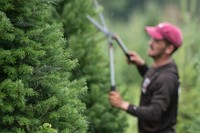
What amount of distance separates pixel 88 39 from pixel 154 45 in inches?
32.8

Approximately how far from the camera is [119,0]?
58.0 m

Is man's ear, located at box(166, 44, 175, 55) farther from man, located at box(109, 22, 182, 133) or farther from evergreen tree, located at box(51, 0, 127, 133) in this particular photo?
evergreen tree, located at box(51, 0, 127, 133)

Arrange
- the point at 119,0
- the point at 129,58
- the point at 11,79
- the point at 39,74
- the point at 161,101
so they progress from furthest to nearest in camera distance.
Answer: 1. the point at 119,0
2. the point at 129,58
3. the point at 161,101
4. the point at 39,74
5. the point at 11,79

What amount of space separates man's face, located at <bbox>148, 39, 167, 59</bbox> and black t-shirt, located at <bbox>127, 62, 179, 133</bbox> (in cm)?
20

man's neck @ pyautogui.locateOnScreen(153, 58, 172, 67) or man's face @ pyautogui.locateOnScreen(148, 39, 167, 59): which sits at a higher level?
man's face @ pyautogui.locateOnScreen(148, 39, 167, 59)

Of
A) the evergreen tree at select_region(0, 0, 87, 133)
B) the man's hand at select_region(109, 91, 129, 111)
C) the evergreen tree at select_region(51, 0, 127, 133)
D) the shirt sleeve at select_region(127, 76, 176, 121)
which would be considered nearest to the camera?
the evergreen tree at select_region(0, 0, 87, 133)

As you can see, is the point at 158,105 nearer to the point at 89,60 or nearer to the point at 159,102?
the point at 159,102

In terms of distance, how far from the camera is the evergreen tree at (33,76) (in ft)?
10.6

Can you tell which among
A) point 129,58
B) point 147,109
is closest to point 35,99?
point 147,109

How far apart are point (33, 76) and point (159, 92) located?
8.97 ft

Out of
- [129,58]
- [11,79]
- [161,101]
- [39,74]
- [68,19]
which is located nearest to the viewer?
[11,79]

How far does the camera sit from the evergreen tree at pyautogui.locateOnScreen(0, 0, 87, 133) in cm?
322

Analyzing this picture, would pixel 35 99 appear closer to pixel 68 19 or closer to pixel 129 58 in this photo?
pixel 68 19

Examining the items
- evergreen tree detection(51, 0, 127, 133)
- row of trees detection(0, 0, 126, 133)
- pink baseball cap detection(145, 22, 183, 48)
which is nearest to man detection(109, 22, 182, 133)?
pink baseball cap detection(145, 22, 183, 48)
